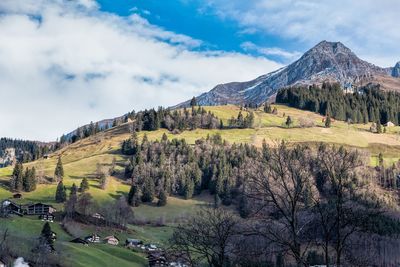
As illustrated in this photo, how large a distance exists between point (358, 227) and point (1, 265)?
69428 mm

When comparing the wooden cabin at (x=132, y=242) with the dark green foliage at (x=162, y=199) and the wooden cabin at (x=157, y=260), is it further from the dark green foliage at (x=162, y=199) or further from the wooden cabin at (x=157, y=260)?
the dark green foliage at (x=162, y=199)

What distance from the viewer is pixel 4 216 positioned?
124625mm

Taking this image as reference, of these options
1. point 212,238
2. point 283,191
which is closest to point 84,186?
point 212,238

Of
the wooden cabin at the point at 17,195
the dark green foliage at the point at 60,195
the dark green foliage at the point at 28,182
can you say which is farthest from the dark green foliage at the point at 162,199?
the wooden cabin at the point at 17,195

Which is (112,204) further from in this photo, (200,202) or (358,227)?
(358,227)

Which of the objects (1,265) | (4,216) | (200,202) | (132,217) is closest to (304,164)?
(1,265)

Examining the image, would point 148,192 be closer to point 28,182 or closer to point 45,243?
point 28,182

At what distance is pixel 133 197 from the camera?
18400 cm

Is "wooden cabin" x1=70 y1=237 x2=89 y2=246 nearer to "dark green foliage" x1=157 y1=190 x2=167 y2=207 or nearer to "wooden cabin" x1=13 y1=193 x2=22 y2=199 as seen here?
"wooden cabin" x1=13 y1=193 x2=22 y2=199

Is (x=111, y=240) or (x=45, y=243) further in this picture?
(x=111, y=240)

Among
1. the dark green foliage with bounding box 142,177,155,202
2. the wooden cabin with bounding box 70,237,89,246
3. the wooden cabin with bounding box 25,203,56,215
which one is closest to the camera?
the wooden cabin with bounding box 70,237,89,246

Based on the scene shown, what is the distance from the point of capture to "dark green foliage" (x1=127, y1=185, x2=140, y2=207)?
183 metres

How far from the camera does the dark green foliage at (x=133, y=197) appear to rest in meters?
183

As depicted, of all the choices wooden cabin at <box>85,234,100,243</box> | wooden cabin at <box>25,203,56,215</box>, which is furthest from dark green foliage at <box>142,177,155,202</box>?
wooden cabin at <box>85,234,100,243</box>
